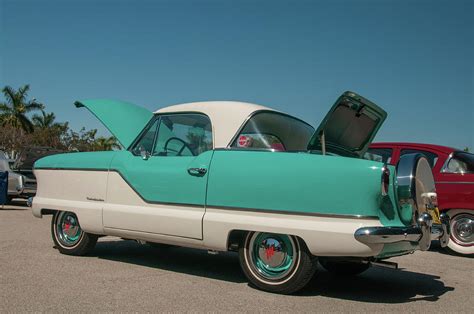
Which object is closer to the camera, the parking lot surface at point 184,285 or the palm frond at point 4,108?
the parking lot surface at point 184,285

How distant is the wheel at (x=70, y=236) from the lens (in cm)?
567

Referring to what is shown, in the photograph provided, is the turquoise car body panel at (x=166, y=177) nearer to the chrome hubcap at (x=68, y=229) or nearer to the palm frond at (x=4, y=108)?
the chrome hubcap at (x=68, y=229)

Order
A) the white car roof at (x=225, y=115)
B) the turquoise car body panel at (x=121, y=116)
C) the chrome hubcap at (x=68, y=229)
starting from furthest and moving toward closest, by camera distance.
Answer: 1. the chrome hubcap at (x=68, y=229)
2. the turquoise car body panel at (x=121, y=116)
3. the white car roof at (x=225, y=115)

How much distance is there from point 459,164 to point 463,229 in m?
1.02

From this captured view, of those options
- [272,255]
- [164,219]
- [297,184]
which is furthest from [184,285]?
[297,184]

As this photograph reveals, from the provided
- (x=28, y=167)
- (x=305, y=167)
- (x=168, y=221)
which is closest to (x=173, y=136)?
(x=168, y=221)

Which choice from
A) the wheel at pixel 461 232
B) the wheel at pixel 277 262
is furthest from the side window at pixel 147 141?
the wheel at pixel 461 232

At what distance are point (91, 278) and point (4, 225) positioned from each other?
5059 mm

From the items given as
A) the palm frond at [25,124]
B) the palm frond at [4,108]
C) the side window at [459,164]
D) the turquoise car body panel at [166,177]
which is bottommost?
the turquoise car body panel at [166,177]

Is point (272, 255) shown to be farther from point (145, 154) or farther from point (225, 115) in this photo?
point (145, 154)

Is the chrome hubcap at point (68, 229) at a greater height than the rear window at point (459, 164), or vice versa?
the rear window at point (459, 164)

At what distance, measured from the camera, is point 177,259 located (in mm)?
5910

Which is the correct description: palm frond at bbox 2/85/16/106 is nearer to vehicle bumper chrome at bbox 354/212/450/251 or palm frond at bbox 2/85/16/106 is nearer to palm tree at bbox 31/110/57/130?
palm tree at bbox 31/110/57/130

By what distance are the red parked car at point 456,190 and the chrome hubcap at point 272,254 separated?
352 centimetres
